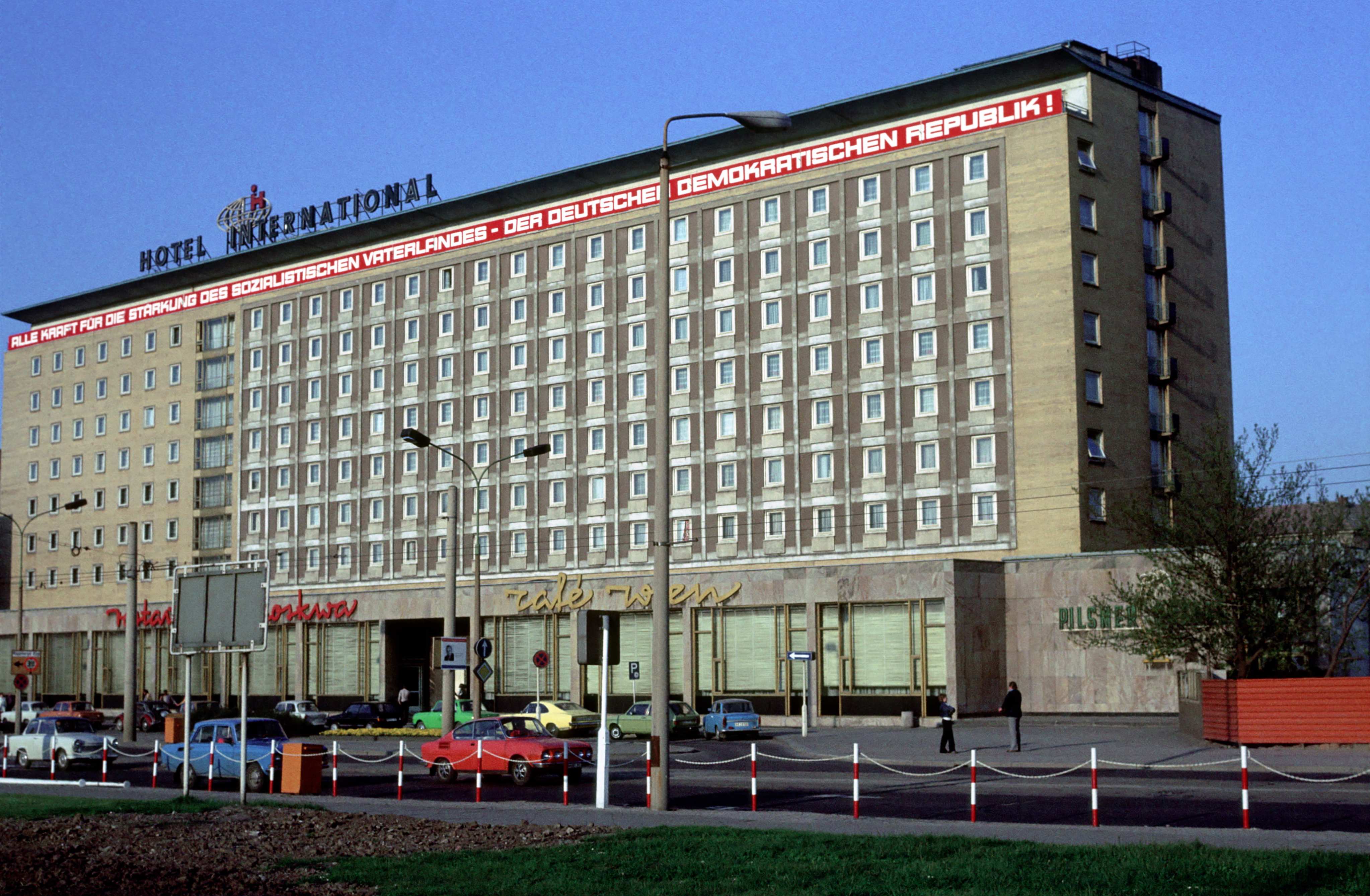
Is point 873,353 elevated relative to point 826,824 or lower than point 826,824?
elevated

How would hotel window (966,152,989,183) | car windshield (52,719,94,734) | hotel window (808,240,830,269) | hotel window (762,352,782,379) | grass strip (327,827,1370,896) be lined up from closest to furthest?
grass strip (327,827,1370,896), car windshield (52,719,94,734), hotel window (966,152,989,183), hotel window (808,240,830,269), hotel window (762,352,782,379)

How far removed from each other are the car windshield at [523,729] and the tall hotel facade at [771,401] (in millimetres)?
11532

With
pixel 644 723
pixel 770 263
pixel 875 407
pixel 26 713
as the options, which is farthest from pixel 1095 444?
pixel 26 713

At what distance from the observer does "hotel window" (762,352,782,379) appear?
74.2 m

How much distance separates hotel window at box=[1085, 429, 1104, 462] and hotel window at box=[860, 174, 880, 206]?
1462cm

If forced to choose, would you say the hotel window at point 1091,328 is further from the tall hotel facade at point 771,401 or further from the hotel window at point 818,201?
the hotel window at point 818,201

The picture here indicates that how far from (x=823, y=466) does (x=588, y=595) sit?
523 inches

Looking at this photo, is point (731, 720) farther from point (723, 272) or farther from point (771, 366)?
point (723, 272)

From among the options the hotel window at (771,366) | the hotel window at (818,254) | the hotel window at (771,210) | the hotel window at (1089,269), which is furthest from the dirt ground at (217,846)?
the hotel window at (771,210)

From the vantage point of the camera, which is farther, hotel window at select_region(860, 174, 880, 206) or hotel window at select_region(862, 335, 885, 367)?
hotel window at select_region(860, 174, 880, 206)

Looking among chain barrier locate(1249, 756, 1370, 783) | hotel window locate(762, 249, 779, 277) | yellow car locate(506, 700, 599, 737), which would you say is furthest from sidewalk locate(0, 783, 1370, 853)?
hotel window locate(762, 249, 779, 277)

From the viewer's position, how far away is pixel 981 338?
68.1 metres

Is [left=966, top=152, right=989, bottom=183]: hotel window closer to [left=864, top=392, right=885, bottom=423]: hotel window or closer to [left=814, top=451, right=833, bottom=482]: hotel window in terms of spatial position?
[left=864, top=392, right=885, bottom=423]: hotel window

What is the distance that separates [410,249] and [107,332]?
29841mm
